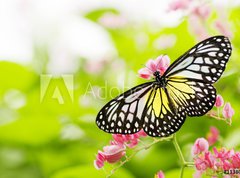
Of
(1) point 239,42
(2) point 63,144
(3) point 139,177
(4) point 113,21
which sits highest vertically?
(4) point 113,21

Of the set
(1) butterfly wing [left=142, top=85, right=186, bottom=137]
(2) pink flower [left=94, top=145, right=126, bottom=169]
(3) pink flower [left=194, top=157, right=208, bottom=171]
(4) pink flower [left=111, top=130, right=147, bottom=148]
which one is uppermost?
(1) butterfly wing [left=142, top=85, right=186, bottom=137]

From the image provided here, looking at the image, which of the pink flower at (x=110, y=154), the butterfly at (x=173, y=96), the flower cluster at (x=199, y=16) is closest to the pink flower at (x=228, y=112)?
the butterfly at (x=173, y=96)

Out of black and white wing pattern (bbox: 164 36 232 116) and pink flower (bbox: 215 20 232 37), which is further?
pink flower (bbox: 215 20 232 37)

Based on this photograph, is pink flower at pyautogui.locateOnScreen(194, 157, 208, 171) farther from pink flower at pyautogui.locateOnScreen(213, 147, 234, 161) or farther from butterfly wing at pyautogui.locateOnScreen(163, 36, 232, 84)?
butterfly wing at pyautogui.locateOnScreen(163, 36, 232, 84)

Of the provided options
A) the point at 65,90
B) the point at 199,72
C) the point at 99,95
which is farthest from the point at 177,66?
the point at 65,90

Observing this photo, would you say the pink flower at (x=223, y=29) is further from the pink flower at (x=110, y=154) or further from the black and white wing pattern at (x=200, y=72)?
the pink flower at (x=110, y=154)

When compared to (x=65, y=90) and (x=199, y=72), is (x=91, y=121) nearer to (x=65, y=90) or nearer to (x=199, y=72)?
(x=65, y=90)

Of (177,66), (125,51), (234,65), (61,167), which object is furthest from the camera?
(125,51)

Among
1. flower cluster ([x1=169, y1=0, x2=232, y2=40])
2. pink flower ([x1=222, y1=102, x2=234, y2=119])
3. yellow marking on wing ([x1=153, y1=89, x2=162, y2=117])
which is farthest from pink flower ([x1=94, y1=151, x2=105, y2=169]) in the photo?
flower cluster ([x1=169, y1=0, x2=232, y2=40])

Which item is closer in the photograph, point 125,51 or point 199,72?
point 199,72
